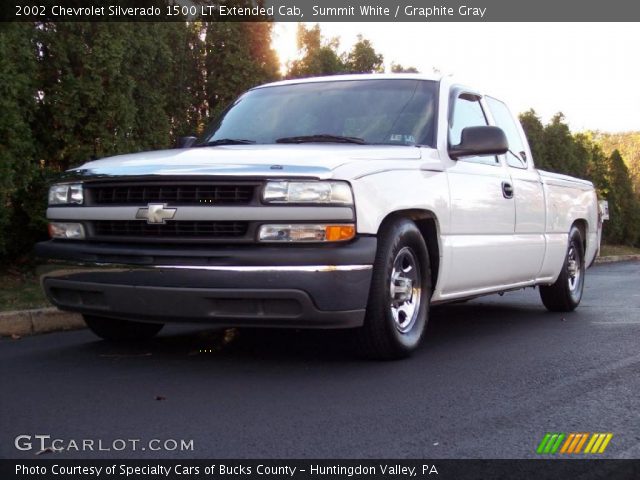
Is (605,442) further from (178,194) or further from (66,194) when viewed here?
(66,194)

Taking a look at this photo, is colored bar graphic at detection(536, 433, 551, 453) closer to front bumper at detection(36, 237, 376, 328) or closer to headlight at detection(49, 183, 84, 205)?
front bumper at detection(36, 237, 376, 328)

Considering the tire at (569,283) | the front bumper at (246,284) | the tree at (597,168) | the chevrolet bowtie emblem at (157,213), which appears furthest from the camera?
the tree at (597,168)

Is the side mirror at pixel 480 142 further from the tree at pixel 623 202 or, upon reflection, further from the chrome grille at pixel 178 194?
→ the tree at pixel 623 202

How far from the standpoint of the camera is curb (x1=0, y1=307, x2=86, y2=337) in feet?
20.6

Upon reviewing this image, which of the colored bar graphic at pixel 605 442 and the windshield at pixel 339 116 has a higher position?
the windshield at pixel 339 116

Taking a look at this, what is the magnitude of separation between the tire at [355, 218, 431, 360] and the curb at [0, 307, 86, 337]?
9.27 ft

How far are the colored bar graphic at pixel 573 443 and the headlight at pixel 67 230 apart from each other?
120 inches

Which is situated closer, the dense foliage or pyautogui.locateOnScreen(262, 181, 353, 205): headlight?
pyautogui.locateOnScreen(262, 181, 353, 205): headlight

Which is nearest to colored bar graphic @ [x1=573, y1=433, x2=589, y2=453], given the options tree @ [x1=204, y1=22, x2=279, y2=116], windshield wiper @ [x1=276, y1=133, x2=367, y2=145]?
windshield wiper @ [x1=276, y1=133, x2=367, y2=145]

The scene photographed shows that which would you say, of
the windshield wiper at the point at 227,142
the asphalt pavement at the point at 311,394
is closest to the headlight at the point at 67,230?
the asphalt pavement at the point at 311,394

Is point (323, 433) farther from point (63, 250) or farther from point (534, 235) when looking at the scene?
point (534, 235)

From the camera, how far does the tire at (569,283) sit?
26.2 feet
